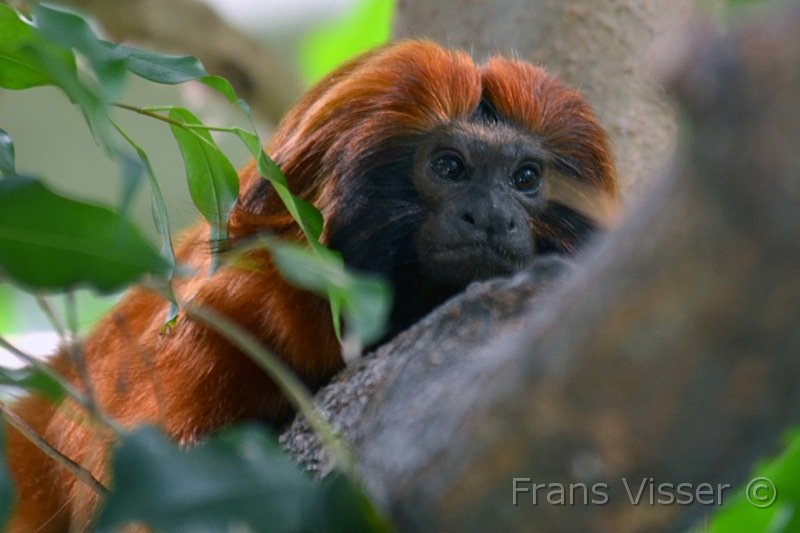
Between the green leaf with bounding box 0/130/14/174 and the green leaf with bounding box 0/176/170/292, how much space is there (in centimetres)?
40

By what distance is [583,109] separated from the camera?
2.91 metres

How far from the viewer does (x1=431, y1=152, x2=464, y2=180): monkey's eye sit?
2701mm

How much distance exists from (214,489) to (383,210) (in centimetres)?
145

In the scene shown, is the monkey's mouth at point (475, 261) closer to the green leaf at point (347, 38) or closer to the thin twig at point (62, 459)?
the thin twig at point (62, 459)

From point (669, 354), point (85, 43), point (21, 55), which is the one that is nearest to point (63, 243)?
point (85, 43)

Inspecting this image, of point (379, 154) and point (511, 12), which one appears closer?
point (379, 154)

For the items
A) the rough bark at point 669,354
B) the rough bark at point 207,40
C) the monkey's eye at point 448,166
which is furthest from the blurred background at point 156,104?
the rough bark at point 669,354

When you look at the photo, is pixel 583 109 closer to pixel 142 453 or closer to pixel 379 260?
pixel 379 260

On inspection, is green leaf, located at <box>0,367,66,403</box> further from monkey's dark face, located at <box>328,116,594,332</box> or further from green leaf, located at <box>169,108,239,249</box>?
monkey's dark face, located at <box>328,116,594,332</box>

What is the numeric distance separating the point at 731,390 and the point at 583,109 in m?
1.92

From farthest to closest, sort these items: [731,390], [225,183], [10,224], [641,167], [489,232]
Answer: [641,167] → [489,232] → [225,183] → [10,224] → [731,390]

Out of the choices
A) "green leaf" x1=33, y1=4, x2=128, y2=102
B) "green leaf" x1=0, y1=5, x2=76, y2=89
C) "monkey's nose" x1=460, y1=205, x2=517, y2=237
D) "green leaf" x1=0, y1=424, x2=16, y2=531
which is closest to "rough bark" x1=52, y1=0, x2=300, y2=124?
"monkey's nose" x1=460, y1=205, x2=517, y2=237

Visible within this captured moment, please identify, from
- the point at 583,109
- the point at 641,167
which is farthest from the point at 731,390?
the point at 641,167

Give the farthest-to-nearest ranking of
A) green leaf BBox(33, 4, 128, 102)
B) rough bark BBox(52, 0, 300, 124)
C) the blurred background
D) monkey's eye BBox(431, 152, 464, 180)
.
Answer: the blurred background
rough bark BBox(52, 0, 300, 124)
monkey's eye BBox(431, 152, 464, 180)
green leaf BBox(33, 4, 128, 102)
